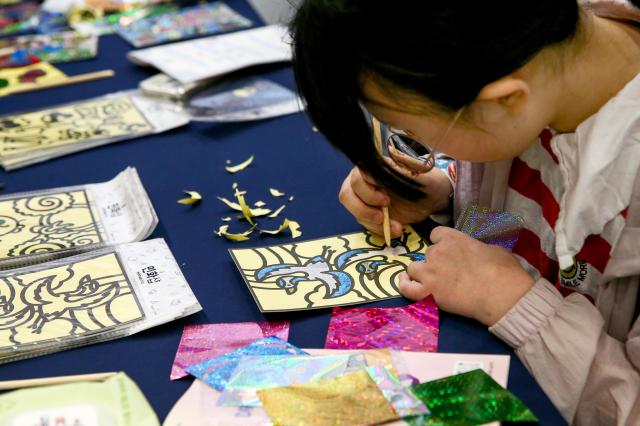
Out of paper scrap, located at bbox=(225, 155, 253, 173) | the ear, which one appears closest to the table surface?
paper scrap, located at bbox=(225, 155, 253, 173)

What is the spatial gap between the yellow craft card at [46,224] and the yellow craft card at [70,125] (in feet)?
0.63

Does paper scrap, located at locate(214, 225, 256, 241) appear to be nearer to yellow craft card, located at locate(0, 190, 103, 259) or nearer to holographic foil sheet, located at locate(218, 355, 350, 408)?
yellow craft card, located at locate(0, 190, 103, 259)

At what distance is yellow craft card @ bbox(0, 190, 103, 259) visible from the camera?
98 cm

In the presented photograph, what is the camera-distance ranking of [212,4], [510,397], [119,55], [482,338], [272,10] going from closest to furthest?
1. [510,397]
2. [482,338]
3. [119,55]
4. [212,4]
5. [272,10]

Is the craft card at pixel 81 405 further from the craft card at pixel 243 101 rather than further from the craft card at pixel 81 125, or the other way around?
the craft card at pixel 243 101

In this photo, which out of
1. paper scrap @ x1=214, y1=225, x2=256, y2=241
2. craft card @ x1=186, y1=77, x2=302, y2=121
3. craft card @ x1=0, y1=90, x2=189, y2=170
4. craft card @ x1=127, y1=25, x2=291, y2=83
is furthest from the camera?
craft card @ x1=127, y1=25, x2=291, y2=83

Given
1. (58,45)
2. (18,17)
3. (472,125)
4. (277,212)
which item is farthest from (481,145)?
(18,17)

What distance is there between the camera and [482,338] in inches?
31.5

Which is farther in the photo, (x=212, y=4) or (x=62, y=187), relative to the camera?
(x=212, y=4)

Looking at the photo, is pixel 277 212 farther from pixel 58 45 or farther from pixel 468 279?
pixel 58 45

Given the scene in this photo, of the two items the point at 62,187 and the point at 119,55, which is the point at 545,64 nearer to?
the point at 62,187

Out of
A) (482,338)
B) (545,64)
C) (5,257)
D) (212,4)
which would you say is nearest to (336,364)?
(482,338)

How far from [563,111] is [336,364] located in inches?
14.4

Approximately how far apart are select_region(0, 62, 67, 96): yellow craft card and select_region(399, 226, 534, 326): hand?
37.1 inches
